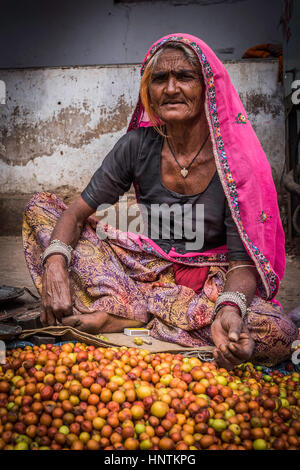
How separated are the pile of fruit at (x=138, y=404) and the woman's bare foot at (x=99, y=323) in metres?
0.26

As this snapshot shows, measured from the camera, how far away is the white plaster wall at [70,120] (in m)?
6.14

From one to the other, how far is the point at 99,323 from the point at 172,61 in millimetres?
1566

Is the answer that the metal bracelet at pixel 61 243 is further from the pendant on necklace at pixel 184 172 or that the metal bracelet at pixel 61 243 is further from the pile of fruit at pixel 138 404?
the pendant on necklace at pixel 184 172

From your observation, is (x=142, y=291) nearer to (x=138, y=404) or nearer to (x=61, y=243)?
(x=61, y=243)

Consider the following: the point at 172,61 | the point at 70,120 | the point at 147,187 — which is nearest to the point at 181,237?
the point at 147,187

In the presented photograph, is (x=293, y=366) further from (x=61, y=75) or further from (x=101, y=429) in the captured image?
(x=61, y=75)

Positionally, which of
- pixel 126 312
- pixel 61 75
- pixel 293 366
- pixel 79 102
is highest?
pixel 61 75

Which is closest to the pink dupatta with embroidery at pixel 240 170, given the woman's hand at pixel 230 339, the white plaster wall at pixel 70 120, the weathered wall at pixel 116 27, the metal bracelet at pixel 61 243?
the woman's hand at pixel 230 339

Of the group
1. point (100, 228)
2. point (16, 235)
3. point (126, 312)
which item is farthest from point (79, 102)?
point (126, 312)

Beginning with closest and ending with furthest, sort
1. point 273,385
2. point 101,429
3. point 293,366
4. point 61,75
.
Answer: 1. point 101,429
2. point 273,385
3. point 293,366
4. point 61,75

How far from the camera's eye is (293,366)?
2.40 meters

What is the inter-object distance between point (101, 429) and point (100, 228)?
1505 mm

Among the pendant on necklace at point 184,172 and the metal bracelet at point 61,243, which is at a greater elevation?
the pendant on necklace at point 184,172

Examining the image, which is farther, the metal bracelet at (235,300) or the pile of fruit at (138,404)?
the metal bracelet at (235,300)
